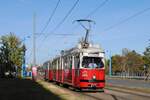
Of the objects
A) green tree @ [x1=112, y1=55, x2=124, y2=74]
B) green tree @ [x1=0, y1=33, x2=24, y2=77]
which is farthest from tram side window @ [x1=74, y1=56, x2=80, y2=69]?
green tree @ [x1=112, y1=55, x2=124, y2=74]

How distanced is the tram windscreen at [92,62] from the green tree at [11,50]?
59050 millimetres

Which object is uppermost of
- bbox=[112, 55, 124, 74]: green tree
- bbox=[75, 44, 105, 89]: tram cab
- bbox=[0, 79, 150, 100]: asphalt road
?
bbox=[112, 55, 124, 74]: green tree

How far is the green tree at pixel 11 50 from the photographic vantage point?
8850cm

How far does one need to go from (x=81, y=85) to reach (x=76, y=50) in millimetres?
2714

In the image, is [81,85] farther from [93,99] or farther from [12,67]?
[12,67]

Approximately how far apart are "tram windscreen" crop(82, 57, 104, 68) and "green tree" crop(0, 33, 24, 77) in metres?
59.1

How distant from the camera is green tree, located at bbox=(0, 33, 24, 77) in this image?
88500 millimetres

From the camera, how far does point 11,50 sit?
89.4 m

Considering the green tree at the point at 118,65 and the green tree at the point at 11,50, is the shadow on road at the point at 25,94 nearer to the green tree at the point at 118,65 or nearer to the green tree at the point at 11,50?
the green tree at the point at 11,50

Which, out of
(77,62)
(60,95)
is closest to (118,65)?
(77,62)

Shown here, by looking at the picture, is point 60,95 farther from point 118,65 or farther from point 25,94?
point 118,65

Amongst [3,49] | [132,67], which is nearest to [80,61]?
[3,49]

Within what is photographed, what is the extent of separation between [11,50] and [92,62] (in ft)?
200

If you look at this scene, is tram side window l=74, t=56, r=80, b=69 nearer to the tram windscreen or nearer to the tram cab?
the tram cab
